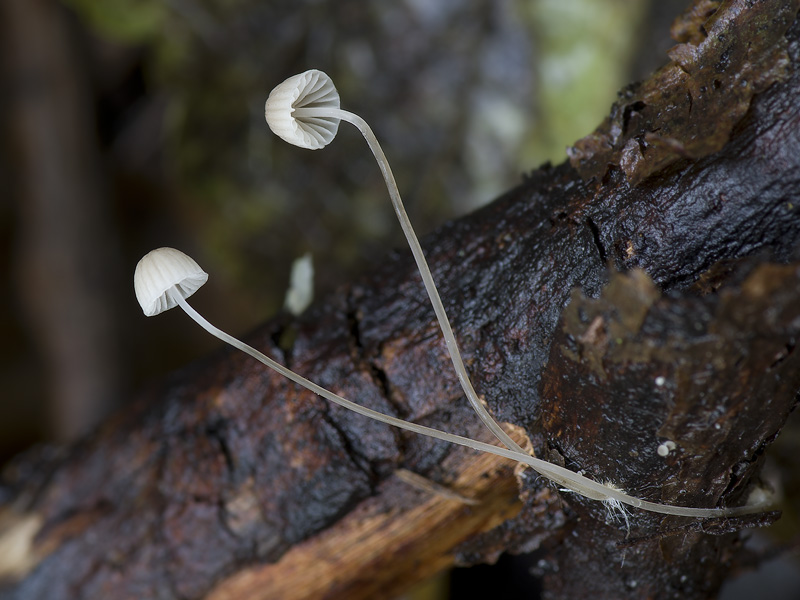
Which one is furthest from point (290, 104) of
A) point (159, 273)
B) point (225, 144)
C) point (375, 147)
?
point (225, 144)

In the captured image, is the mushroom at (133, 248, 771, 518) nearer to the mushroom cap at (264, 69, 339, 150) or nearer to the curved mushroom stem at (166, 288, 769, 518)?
the curved mushroom stem at (166, 288, 769, 518)

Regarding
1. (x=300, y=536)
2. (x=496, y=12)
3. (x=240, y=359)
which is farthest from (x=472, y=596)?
(x=496, y=12)

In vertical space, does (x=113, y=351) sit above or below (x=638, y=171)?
above

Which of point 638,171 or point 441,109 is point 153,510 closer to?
point 638,171

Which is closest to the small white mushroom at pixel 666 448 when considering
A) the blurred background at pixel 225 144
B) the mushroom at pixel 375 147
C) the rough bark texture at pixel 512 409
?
the rough bark texture at pixel 512 409

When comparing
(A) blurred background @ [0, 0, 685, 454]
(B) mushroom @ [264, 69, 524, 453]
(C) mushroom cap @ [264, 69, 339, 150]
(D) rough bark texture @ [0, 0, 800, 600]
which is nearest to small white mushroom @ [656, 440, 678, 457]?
Answer: (D) rough bark texture @ [0, 0, 800, 600]

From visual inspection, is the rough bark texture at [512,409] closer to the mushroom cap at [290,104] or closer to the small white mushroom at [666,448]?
the small white mushroom at [666,448]
